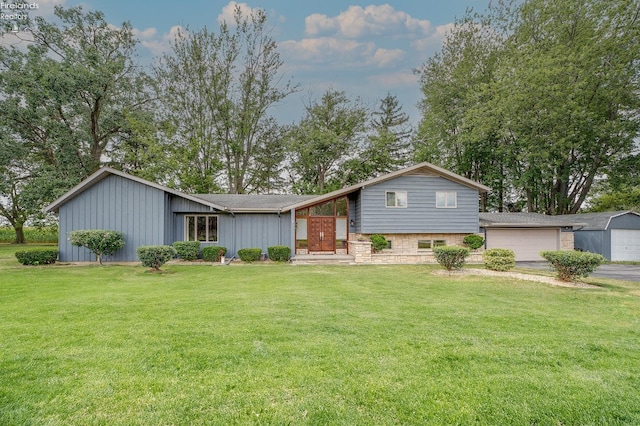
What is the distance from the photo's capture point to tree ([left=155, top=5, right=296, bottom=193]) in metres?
24.2

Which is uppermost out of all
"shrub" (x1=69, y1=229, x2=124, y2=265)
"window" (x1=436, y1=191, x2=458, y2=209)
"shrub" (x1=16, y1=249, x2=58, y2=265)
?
"window" (x1=436, y1=191, x2=458, y2=209)

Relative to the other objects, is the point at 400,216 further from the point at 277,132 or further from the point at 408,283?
the point at 277,132

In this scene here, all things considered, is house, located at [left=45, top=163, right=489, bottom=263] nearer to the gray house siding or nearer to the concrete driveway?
the concrete driveway

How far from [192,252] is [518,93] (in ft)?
73.4

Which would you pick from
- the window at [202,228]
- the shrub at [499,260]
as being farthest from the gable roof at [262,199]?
the shrub at [499,260]

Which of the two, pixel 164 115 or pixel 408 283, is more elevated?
pixel 164 115

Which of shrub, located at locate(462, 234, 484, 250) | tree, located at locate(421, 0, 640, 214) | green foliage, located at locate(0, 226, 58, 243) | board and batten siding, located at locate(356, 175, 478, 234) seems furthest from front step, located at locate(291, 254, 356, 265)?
green foliage, located at locate(0, 226, 58, 243)

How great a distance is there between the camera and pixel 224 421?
2.44m

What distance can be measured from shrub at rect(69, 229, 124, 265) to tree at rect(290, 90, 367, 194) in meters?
16.1

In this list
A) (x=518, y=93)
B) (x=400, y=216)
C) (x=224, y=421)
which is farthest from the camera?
(x=518, y=93)

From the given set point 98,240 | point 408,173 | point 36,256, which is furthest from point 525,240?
point 36,256

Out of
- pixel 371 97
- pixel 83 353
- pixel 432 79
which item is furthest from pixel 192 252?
pixel 432 79

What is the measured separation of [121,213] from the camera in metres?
14.2

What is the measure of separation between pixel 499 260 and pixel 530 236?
8.25 metres
